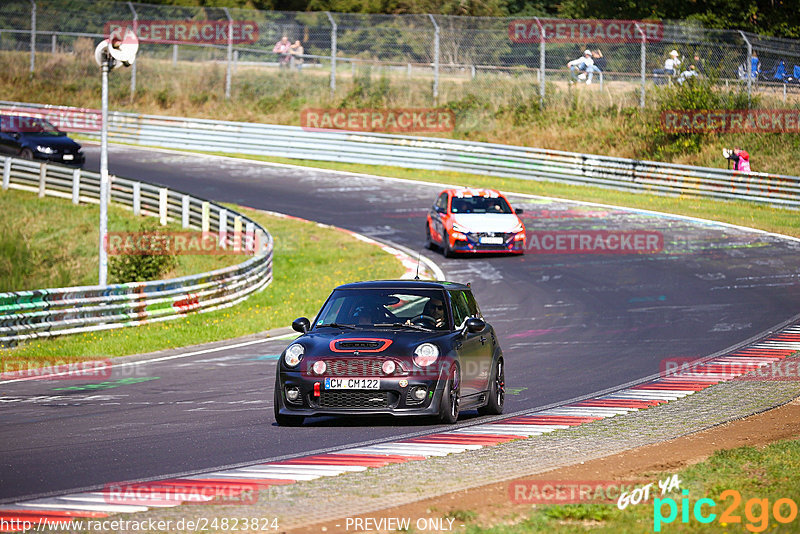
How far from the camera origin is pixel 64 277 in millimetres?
27719

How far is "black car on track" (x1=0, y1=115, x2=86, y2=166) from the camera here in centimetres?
3853

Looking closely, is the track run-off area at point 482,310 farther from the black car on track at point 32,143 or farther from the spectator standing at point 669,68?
the spectator standing at point 669,68

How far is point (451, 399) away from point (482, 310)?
10188 millimetres

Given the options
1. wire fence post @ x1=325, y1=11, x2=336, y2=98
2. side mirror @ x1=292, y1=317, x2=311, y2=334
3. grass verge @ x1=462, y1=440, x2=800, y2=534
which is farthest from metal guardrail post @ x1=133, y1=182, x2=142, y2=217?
grass verge @ x1=462, y1=440, x2=800, y2=534

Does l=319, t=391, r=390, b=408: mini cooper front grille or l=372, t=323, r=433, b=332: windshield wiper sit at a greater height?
l=372, t=323, r=433, b=332: windshield wiper

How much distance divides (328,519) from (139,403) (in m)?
6.32

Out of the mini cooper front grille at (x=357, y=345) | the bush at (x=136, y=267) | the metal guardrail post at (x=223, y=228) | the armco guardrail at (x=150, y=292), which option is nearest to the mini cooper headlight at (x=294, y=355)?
the mini cooper front grille at (x=357, y=345)

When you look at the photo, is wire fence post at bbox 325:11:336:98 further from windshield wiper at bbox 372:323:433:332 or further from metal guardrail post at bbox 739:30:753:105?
windshield wiper at bbox 372:323:433:332

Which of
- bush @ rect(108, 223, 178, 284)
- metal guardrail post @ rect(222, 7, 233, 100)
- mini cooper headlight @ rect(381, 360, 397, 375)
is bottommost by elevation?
bush @ rect(108, 223, 178, 284)

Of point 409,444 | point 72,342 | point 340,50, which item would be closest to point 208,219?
point 72,342

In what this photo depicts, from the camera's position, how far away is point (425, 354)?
10.7m

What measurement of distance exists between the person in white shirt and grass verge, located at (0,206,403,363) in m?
14.0

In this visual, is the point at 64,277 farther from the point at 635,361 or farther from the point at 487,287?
the point at 635,361

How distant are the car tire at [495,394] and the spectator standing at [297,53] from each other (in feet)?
113
